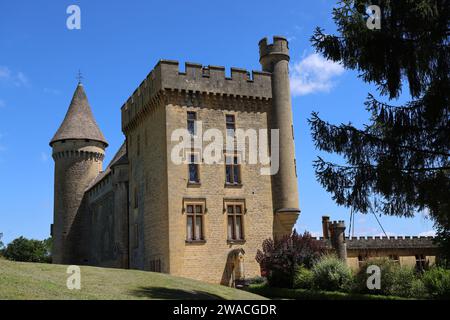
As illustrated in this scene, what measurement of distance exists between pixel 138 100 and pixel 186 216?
8.73 meters

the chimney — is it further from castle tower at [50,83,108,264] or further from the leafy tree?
the leafy tree

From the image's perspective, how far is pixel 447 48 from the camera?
13.6 m

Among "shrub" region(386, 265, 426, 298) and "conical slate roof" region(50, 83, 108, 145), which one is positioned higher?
"conical slate roof" region(50, 83, 108, 145)

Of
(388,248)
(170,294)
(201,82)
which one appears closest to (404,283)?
(170,294)

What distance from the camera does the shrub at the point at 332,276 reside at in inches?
812

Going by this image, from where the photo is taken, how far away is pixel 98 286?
14.4 m

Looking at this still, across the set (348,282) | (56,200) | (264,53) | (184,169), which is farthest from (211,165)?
(56,200)

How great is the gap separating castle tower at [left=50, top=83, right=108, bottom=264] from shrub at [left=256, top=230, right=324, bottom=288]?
25825mm

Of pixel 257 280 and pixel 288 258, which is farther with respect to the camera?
pixel 257 280

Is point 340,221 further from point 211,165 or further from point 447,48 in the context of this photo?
point 447,48

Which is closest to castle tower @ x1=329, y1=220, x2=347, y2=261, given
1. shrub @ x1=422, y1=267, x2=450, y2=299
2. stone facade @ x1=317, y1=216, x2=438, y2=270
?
stone facade @ x1=317, y1=216, x2=438, y2=270

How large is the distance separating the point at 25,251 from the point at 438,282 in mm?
68584

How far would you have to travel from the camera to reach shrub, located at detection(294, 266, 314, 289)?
21688mm

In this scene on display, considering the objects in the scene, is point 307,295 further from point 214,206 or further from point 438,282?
point 214,206
